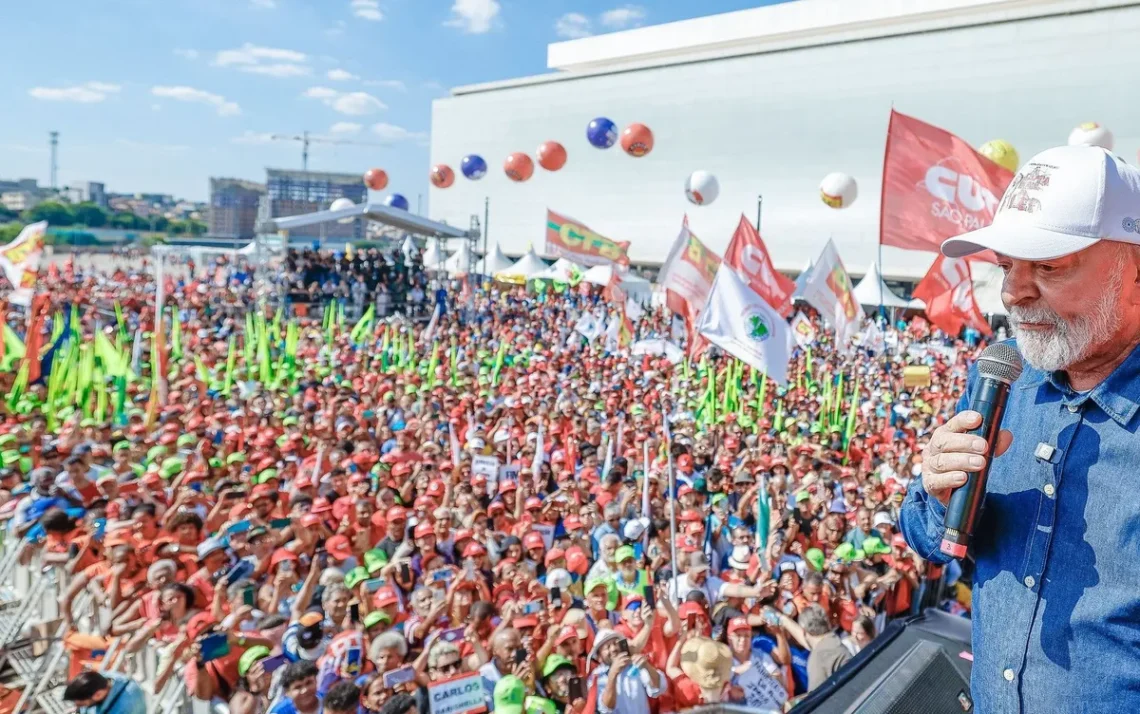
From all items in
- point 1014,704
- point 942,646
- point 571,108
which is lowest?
point 942,646

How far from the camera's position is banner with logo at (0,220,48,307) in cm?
1398

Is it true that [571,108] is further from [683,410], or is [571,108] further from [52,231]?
[52,231]

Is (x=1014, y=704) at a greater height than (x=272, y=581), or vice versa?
(x=1014, y=704)

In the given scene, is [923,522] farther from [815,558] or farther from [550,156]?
[550,156]

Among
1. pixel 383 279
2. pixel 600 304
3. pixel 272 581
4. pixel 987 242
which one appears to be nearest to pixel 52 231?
pixel 383 279

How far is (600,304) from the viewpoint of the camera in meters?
26.8

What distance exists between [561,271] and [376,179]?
8.29m

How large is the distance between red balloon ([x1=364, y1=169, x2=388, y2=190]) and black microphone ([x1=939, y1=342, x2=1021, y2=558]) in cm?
3043

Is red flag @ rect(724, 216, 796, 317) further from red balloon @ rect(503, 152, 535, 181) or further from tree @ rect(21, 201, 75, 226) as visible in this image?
tree @ rect(21, 201, 75, 226)

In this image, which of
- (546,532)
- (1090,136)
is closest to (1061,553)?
(546,532)

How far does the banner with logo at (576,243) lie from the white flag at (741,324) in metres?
11.9

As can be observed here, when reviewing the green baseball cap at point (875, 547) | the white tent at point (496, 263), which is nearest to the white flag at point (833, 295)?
the green baseball cap at point (875, 547)

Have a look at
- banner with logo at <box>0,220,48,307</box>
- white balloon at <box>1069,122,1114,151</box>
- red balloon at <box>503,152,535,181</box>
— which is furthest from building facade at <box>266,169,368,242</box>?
white balloon at <box>1069,122,1114,151</box>

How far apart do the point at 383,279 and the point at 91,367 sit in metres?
16.8
